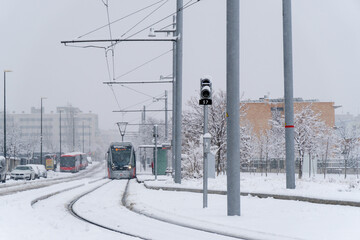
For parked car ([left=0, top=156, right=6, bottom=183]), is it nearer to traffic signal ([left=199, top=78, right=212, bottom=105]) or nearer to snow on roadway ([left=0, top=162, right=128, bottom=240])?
snow on roadway ([left=0, top=162, right=128, bottom=240])

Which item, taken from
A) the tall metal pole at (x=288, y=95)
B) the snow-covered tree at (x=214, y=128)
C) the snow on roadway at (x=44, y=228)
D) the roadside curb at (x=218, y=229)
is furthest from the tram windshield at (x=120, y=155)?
the roadside curb at (x=218, y=229)

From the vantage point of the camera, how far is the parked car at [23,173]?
1801 inches

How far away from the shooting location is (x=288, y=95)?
1606cm

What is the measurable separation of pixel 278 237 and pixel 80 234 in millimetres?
3259

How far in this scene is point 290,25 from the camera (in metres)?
16.2

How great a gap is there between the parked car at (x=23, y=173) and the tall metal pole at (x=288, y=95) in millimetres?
34867

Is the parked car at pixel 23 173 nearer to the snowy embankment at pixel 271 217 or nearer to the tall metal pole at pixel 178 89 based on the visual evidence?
the tall metal pole at pixel 178 89

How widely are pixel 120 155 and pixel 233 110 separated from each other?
31.7 metres

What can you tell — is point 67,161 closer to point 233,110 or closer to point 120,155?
point 120,155

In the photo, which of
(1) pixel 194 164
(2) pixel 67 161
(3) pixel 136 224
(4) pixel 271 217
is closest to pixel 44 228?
(3) pixel 136 224

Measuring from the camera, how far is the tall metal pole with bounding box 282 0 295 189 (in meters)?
16.0

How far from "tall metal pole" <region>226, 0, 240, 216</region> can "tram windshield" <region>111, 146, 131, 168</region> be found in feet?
103

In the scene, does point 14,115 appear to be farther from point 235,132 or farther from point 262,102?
point 235,132

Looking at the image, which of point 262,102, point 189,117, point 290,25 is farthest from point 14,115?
point 290,25
